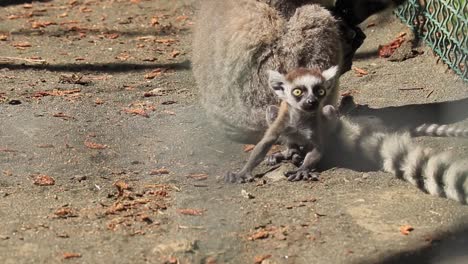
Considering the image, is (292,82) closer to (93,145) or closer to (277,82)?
(277,82)

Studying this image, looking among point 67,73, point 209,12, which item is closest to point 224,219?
point 209,12

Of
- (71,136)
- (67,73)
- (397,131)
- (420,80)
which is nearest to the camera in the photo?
(397,131)

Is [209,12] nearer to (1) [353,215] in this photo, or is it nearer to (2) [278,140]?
(2) [278,140]

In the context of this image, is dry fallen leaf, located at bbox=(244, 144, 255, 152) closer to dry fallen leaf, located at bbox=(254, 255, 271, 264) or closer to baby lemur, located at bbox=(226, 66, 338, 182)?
baby lemur, located at bbox=(226, 66, 338, 182)

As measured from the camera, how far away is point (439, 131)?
264 inches

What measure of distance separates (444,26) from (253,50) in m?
2.12

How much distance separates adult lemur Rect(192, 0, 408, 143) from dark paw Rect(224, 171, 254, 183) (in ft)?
3.06

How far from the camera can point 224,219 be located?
221 inches

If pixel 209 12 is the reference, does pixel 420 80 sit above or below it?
below

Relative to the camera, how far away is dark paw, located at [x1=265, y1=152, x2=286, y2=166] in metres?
6.76

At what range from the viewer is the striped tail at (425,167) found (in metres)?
5.59

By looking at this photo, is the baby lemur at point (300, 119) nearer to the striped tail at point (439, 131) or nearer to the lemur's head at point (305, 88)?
the lemur's head at point (305, 88)

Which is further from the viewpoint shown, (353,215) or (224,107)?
(224,107)

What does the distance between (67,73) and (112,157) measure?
2.58 meters
